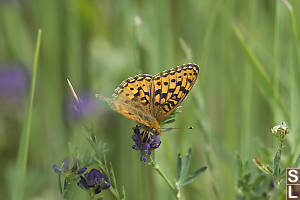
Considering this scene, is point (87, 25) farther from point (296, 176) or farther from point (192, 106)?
point (296, 176)

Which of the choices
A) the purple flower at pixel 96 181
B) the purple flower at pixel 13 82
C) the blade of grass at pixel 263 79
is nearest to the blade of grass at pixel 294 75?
the blade of grass at pixel 263 79

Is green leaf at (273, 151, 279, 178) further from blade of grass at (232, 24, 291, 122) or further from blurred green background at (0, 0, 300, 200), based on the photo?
blurred green background at (0, 0, 300, 200)

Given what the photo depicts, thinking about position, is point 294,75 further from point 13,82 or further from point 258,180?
point 13,82

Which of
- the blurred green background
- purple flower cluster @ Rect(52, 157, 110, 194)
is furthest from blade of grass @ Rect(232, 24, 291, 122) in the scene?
purple flower cluster @ Rect(52, 157, 110, 194)

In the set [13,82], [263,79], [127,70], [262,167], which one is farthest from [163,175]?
[13,82]

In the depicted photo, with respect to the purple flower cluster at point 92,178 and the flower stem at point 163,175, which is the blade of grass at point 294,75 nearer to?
the flower stem at point 163,175

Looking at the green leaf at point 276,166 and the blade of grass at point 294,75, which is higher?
the blade of grass at point 294,75
